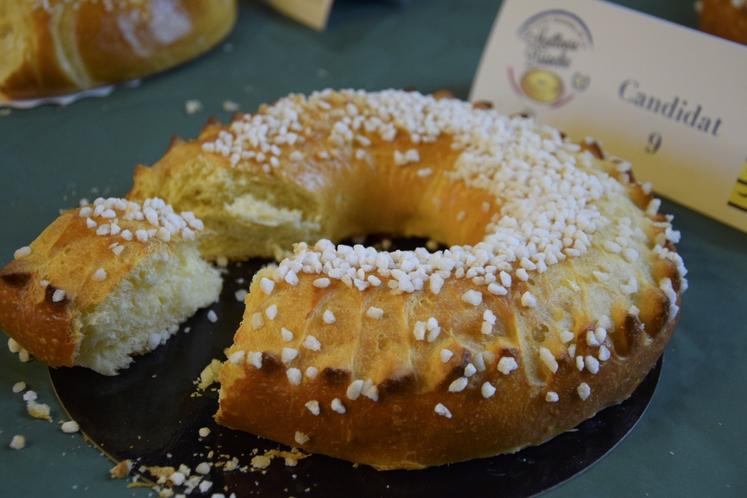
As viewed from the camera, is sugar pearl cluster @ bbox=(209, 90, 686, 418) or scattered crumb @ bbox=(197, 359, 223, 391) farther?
scattered crumb @ bbox=(197, 359, 223, 391)

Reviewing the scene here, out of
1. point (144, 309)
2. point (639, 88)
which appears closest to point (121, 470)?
point (144, 309)

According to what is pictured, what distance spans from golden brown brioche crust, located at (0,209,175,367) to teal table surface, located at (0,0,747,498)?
0.13 m

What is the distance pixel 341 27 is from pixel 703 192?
6.03 ft

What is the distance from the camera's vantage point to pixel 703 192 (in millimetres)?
2553

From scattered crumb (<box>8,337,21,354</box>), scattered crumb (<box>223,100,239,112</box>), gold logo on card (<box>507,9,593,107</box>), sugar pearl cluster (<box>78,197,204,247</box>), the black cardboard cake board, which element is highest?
gold logo on card (<box>507,9,593,107</box>)

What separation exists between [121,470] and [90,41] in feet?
6.02

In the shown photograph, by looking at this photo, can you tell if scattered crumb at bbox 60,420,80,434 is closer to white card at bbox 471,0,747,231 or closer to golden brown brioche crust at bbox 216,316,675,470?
golden brown brioche crust at bbox 216,316,675,470

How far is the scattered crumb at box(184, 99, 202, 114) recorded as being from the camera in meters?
3.09

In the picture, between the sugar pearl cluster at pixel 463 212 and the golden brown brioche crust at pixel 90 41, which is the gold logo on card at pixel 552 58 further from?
the golden brown brioche crust at pixel 90 41

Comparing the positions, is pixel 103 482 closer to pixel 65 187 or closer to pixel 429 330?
pixel 429 330

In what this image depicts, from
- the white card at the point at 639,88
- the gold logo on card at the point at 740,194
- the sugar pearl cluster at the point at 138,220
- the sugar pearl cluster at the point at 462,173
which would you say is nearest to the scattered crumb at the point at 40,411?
the sugar pearl cluster at the point at 138,220

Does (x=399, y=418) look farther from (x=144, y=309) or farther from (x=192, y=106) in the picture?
(x=192, y=106)

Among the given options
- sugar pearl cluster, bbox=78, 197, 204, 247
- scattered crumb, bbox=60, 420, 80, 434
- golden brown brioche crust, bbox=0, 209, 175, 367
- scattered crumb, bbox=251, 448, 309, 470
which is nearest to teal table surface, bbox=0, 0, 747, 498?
scattered crumb, bbox=60, 420, 80, 434

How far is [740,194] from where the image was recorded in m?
2.48
